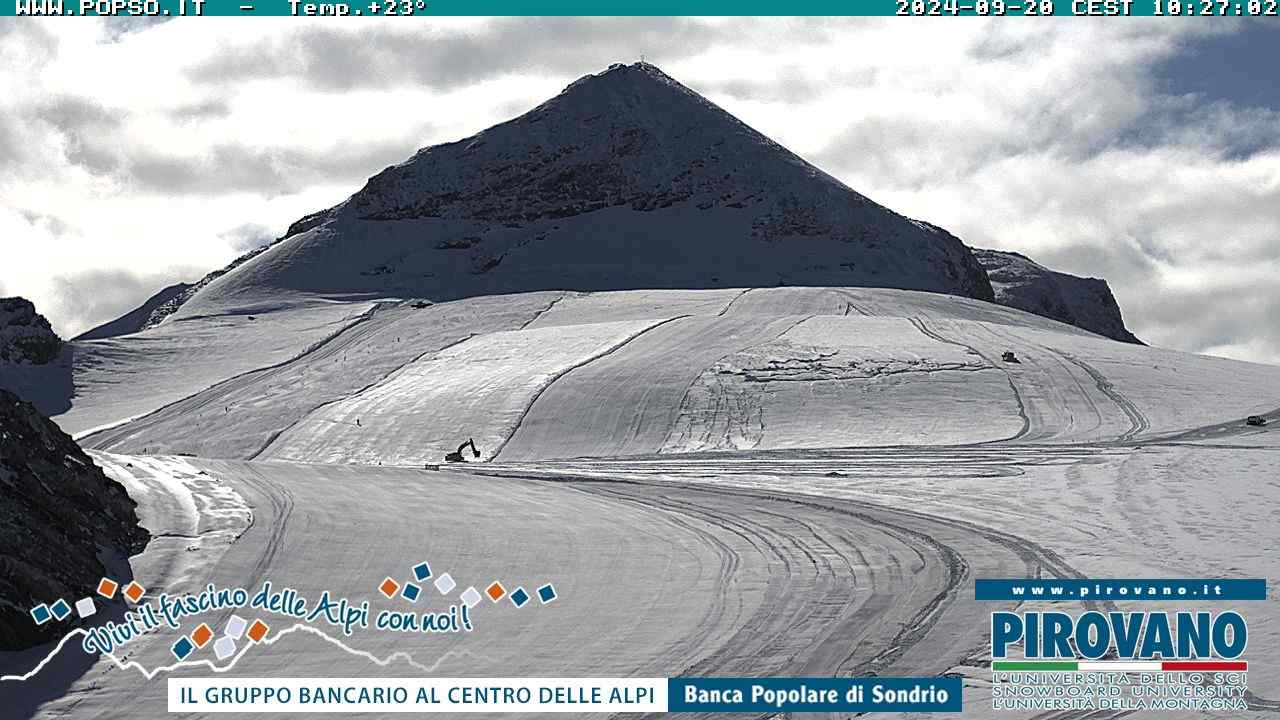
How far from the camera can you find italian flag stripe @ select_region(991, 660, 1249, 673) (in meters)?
9.21

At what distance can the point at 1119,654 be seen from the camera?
9531 mm

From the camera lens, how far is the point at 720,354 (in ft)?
127

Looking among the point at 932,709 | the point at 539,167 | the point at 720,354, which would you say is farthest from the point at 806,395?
the point at 539,167

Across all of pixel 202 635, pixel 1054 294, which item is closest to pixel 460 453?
pixel 202 635

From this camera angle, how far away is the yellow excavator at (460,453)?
2776cm

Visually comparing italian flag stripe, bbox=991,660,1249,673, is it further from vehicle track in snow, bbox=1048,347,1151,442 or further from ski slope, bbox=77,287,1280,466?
vehicle track in snow, bbox=1048,347,1151,442

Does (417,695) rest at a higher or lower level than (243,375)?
lower

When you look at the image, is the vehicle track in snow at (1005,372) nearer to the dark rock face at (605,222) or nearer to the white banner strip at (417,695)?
the white banner strip at (417,695)

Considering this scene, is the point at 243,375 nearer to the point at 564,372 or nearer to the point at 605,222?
the point at 564,372

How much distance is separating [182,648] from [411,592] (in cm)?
231

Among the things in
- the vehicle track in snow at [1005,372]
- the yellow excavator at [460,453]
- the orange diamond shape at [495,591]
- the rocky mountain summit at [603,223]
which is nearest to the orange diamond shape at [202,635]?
the orange diamond shape at [495,591]

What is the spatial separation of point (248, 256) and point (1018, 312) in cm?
6304

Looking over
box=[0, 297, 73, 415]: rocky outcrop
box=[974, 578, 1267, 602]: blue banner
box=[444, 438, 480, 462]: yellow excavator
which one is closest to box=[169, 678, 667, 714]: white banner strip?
box=[974, 578, 1267, 602]: blue banner

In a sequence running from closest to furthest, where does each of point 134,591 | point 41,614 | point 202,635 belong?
point 41,614, point 202,635, point 134,591
